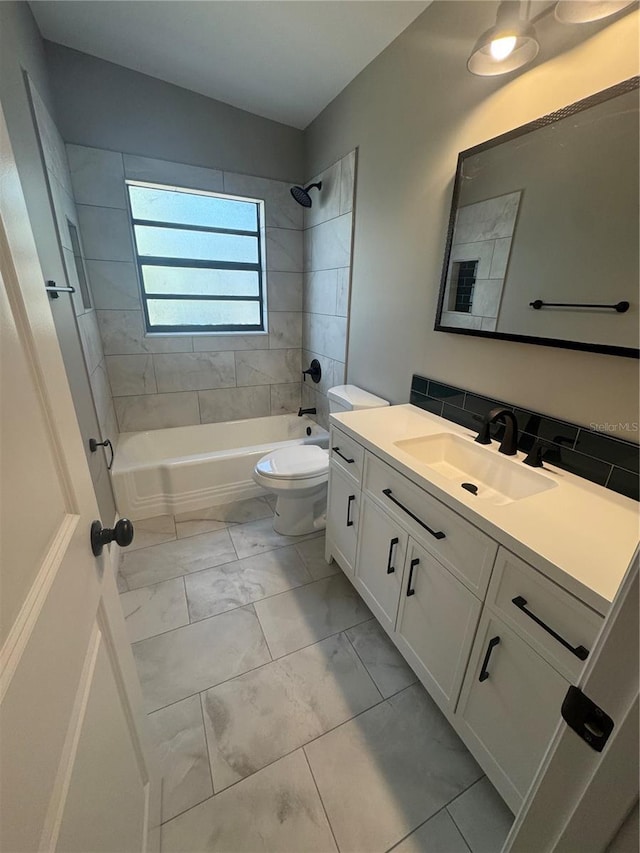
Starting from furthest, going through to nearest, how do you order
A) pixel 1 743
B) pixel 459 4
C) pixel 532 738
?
pixel 459 4
pixel 532 738
pixel 1 743

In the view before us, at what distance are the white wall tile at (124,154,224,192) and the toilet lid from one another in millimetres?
1939

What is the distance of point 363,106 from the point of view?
1892 millimetres

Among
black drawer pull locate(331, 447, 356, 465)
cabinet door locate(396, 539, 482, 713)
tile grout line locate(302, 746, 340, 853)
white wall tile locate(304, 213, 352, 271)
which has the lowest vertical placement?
tile grout line locate(302, 746, 340, 853)

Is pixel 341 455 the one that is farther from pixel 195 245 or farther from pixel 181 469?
pixel 195 245

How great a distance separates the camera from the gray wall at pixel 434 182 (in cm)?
104

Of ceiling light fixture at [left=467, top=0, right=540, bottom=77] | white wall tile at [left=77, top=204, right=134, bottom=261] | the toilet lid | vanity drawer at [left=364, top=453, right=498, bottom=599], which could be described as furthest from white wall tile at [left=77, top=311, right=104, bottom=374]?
ceiling light fixture at [left=467, top=0, right=540, bottom=77]

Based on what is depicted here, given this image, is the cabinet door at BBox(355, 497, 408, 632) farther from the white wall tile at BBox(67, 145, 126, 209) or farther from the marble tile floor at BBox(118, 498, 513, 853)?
the white wall tile at BBox(67, 145, 126, 209)

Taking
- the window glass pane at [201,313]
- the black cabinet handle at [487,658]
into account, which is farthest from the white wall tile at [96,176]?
the black cabinet handle at [487,658]

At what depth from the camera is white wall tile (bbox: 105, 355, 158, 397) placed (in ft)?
8.25

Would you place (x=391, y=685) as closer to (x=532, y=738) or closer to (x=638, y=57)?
(x=532, y=738)

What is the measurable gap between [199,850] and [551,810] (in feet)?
3.29

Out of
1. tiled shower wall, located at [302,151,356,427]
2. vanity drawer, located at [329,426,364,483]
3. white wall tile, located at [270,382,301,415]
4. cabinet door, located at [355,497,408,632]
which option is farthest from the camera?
white wall tile, located at [270,382,301,415]

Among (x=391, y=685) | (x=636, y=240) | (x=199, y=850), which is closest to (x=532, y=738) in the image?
(x=391, y=685)

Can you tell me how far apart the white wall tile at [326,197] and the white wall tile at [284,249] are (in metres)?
0.18
